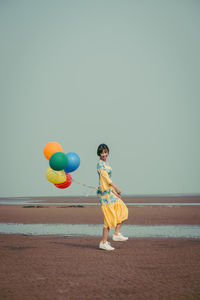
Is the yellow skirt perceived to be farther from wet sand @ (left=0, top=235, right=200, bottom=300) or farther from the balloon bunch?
the balloon bunch

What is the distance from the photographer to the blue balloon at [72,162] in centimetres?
1009

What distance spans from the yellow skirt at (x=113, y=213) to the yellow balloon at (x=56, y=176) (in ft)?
6.33

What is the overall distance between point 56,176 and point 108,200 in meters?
2.11

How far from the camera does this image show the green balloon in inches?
381

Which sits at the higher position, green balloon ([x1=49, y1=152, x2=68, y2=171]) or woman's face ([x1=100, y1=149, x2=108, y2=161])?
woman's face ([x1=100, y1=149, x2=108, y2=161])

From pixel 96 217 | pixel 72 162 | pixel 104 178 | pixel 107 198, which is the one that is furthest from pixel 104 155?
pixel 96 217

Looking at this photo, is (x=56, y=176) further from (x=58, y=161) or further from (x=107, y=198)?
(x=107, y=198)

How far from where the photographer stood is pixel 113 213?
8.55 m

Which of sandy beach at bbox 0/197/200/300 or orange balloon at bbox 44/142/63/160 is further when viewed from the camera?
orange balloon at bbox 44/142/63/160

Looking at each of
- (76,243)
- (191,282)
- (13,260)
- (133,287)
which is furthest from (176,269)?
(76,243)

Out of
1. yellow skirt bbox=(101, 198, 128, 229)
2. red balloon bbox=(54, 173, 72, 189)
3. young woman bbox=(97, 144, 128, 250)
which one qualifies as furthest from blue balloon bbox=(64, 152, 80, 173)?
yellow skirt bbox=(101, 198, 128, 229)

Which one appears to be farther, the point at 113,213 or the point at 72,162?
the point at 72,162

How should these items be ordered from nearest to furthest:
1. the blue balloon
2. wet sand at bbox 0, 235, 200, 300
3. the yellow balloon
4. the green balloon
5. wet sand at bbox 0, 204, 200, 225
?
1. wet sand at bbox 0, 235, 200, 300
2. the green balloon
3. the blue balloon
4. the yellow balloon
5. wet sand at bbox 0, 204, 200, 225

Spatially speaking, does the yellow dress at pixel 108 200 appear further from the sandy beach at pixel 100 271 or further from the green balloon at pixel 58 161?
the green balloon at pixel 58 161
